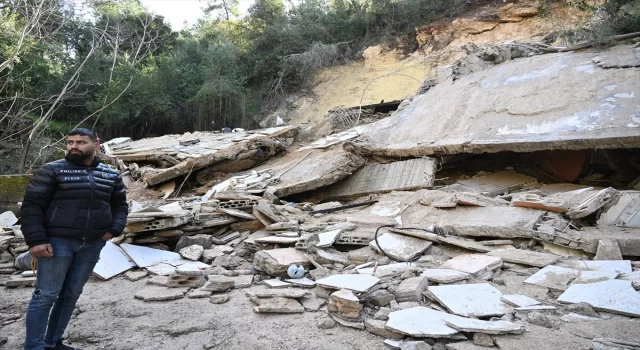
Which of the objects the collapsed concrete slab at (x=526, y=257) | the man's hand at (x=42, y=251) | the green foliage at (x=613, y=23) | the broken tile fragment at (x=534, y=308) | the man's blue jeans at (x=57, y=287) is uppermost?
the green foliage at (x=613, y=23)

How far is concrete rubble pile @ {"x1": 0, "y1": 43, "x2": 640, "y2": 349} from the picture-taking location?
3.17 meters

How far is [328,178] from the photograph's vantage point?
7852mm

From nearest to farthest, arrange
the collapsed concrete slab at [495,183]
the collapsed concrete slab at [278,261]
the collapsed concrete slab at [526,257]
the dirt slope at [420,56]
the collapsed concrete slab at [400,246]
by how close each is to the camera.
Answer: the collapsed concrete slab at [526,257]
the collapsed concrete slab at [278,261]
the collapsed concrete slab at [400,246]
the collapsed concrete slab at [495,183]
the dirt slope at [420,56]

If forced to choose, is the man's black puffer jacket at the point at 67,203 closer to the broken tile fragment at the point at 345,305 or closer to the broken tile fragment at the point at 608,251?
the broken tile fragment at the point at 345,305

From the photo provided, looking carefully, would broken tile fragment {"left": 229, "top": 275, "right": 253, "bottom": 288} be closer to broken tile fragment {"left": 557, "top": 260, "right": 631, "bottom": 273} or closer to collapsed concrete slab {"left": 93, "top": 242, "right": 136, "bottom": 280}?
collapsed concrete slab {"left": 93, "top": 242, "right": 136, "bottom": 280}

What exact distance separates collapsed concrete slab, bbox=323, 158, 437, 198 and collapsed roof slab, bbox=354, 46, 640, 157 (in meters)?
0.33

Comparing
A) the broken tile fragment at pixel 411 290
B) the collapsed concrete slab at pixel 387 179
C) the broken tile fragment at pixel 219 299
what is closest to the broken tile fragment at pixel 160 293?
the broken tile fragment at pixel 219 299

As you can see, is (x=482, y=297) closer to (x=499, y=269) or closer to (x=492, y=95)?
(x=499, y=269)

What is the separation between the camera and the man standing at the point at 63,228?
2.69 m

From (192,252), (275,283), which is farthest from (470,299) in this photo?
(192,252)

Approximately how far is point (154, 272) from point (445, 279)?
316cm

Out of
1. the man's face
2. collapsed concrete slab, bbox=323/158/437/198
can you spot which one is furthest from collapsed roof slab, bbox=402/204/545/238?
the man's face

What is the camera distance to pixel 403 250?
490 cm

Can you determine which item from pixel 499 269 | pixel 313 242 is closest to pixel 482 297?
pixel 499 269
